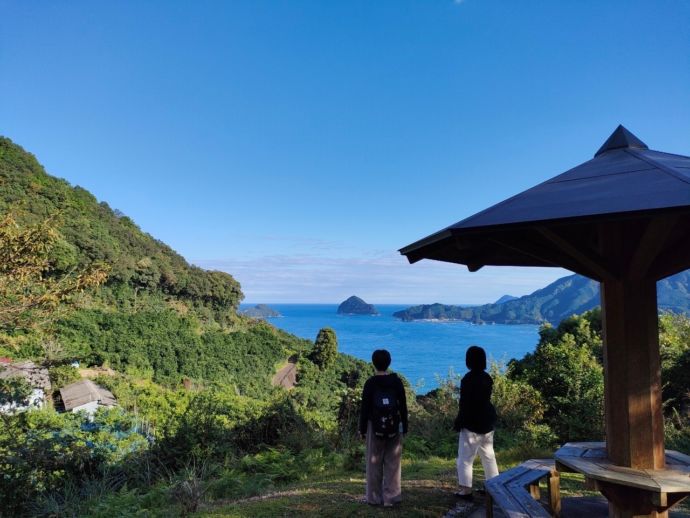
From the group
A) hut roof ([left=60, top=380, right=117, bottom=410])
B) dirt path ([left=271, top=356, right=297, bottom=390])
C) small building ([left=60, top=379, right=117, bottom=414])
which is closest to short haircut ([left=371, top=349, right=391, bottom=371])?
small building ([left=60, top=379, right=117, bottom=414])

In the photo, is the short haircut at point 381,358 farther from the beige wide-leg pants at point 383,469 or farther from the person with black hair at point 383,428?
the beige wide-leg pants at point 383,469

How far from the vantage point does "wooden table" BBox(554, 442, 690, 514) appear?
105 inches

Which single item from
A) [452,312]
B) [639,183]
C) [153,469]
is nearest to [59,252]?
[153,469]

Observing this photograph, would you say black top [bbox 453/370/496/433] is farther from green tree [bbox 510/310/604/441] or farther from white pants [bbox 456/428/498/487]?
green tree [bbox 510/310/604/441]

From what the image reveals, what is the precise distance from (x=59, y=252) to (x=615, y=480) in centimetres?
2807

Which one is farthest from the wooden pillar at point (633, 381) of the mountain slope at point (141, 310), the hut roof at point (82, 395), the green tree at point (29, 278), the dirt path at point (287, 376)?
the dirt path at point (287, 376)

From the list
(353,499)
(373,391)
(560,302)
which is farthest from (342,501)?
(560,302)

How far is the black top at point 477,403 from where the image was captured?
4047 millimetres

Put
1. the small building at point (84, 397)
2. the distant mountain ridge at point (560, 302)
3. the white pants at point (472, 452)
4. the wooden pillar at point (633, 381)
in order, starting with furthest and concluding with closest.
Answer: the distant mountain ridge at point (560, 302) → the small building at point (84, 397) → the white pants at point (472, 452) → the wooden pillar at point (633, 381)

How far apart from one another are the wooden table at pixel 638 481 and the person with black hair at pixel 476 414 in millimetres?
865

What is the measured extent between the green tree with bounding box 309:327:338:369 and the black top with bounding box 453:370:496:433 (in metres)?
34.3

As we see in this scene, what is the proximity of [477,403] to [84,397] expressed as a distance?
56.8ft

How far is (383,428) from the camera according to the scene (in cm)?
388

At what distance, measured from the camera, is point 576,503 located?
4.43 metres
